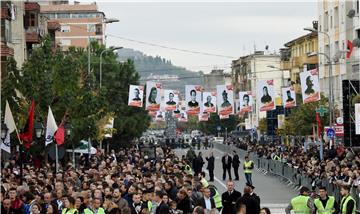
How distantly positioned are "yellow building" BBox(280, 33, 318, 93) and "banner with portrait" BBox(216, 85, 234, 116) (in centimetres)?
3655

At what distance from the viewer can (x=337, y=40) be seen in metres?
83.4

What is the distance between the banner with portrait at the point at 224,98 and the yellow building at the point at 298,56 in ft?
120

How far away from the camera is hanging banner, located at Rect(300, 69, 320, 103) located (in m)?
52.2

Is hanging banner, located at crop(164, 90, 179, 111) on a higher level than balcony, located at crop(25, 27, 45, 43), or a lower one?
lower

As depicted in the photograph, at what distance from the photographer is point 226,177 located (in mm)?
56750

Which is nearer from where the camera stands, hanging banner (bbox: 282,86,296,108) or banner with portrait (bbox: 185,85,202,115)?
hanging banner (bbox: 282,86,296,108)

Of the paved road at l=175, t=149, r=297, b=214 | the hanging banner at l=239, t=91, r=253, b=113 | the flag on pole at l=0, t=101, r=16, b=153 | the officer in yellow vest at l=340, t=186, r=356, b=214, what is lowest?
the paved road at l=175, t=149, r=297, b=214

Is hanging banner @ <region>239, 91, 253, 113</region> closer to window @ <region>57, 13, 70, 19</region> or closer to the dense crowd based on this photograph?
the dense crowd

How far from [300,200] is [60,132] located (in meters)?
15.6

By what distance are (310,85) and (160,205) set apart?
32915 mm

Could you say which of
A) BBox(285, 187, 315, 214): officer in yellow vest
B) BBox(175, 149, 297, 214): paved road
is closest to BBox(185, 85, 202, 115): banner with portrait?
BBox(175, 149, 297, 214): paved road

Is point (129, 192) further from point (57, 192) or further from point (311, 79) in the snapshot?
point (311, 79)

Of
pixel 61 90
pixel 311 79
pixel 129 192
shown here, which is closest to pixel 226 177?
pixel 311 79

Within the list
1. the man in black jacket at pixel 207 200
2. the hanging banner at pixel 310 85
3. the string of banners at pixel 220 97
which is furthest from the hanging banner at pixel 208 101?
the man in black jacket at pixel 207 200
